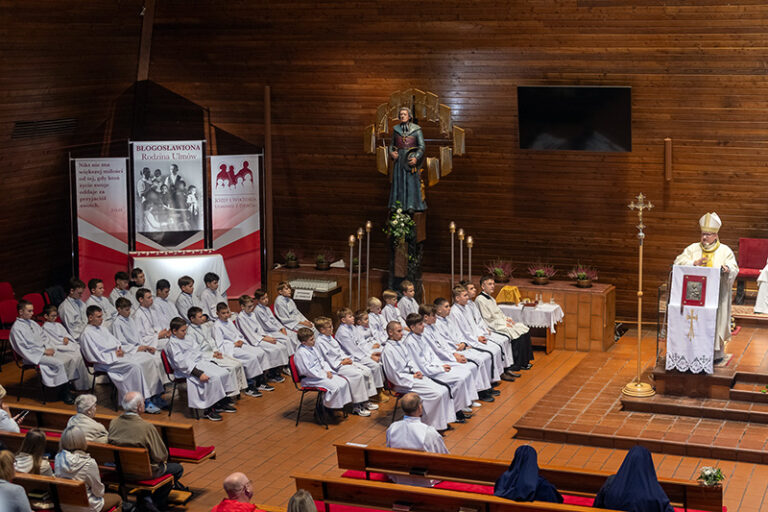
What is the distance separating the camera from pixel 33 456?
845 cm

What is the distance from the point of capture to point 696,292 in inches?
467

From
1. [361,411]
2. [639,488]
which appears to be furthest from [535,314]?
[639,488]

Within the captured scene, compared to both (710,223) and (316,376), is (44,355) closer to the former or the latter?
(316,376)

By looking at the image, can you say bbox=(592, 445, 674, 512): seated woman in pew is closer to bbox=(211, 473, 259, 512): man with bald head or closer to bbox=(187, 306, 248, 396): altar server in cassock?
bbox=(211, 473, 259, 512): man with bald head

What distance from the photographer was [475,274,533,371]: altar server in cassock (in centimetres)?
1418

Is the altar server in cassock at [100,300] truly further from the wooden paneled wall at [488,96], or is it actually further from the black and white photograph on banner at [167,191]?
the wooden paneled wall at [488,96]

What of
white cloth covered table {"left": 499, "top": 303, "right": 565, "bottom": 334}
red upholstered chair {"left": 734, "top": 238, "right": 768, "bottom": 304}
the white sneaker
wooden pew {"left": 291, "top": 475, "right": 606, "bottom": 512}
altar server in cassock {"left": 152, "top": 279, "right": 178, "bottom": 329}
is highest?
red upholstered chair {"left": 734, "top": 238, "right": 768, "bottom": 304}

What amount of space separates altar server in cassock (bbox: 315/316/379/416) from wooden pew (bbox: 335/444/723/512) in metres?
2.99

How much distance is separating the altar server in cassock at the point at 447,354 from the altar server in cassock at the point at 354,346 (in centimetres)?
73

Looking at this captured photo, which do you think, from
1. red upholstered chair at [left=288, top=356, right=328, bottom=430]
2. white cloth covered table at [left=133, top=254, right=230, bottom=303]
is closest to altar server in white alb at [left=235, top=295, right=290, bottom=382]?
red upholstered chair at [left=288, top=356, right=328, bottom=430]

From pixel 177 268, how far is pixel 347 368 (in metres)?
4.48

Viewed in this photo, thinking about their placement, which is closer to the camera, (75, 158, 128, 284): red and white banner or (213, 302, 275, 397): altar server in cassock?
(213, 302, 275, 397): altar server in cassock

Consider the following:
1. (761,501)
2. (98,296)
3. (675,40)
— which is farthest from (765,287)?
(98,296)

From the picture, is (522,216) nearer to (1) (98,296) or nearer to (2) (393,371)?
(2) (393,371)
